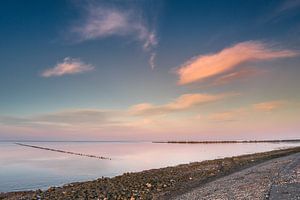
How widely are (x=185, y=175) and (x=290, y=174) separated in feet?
40.0

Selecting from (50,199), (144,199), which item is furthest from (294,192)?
(50,199)

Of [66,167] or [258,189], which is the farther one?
[66,167]

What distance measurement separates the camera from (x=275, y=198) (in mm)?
20125

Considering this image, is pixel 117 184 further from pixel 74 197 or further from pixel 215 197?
pixel 215 197

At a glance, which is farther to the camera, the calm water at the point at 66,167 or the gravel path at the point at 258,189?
the calm water at the point at 66,167

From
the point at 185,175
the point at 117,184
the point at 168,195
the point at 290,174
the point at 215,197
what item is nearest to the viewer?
the point at 215,197

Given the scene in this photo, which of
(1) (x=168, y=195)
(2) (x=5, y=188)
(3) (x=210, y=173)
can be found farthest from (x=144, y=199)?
(2) (x=5, y=188)

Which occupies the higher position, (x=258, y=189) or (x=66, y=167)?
(x=66, y=167)

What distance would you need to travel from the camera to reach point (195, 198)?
23250mm

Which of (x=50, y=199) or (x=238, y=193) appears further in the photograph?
(x=50, y=199)

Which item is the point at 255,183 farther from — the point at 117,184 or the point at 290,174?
the point at 117,184

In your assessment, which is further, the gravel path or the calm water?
the calm water

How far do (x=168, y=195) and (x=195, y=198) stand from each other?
4.31m

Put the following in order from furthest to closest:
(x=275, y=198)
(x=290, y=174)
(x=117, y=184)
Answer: (x=117, y=184) → (x=290, y=174) → (x=275, y=198)
